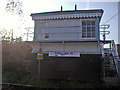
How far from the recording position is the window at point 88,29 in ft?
32.3

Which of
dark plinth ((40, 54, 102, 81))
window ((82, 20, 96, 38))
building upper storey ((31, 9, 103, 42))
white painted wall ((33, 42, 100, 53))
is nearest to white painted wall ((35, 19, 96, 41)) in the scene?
building upper storey ((31, 9, 103, 42))

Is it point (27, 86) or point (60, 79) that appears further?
point (60, 79)

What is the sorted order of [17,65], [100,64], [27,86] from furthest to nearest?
[17,65]
[100,64]
[27,86]

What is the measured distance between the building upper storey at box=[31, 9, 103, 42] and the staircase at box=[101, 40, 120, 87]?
1503 millimetres

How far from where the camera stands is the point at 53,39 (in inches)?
404

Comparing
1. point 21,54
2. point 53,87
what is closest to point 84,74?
point 53,87

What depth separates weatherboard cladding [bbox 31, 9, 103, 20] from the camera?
31.3 feet

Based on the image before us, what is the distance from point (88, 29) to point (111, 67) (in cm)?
394

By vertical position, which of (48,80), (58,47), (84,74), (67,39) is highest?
(67,39)

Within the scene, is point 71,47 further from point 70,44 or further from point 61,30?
point 61,30

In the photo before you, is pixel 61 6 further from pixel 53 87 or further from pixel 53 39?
pixel 53 87

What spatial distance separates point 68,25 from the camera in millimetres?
10273

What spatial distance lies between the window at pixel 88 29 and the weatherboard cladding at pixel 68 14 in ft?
2.05

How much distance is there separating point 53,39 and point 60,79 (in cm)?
374
